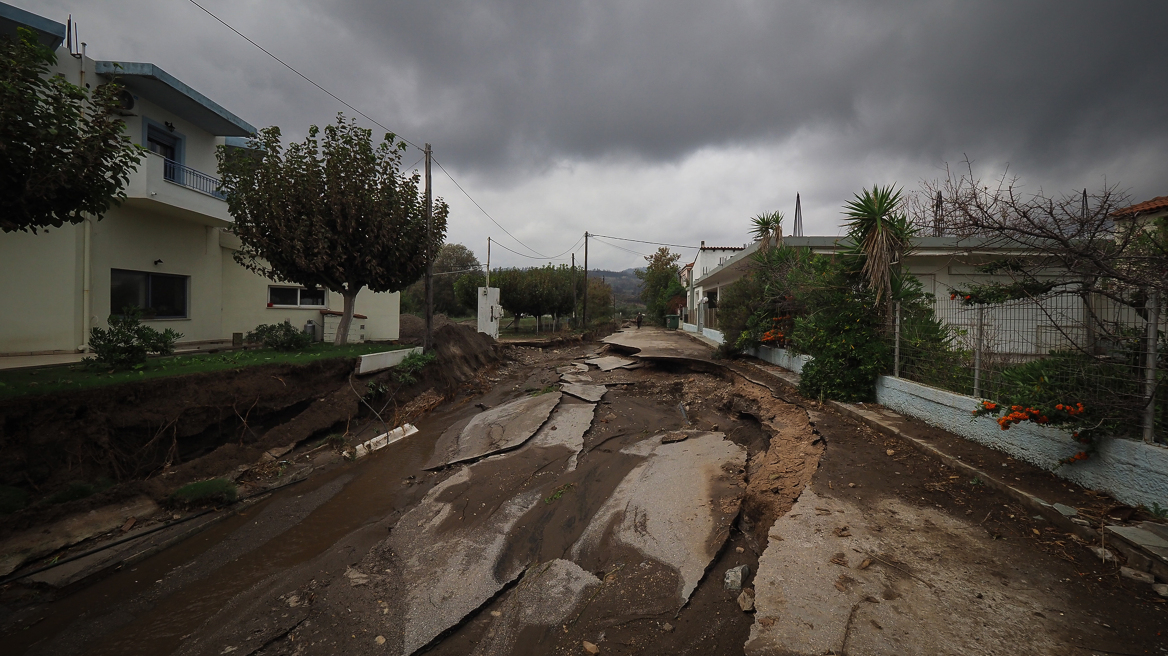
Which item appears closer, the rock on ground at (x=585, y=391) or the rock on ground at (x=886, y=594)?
the rock on ground at (x=886, y=594)

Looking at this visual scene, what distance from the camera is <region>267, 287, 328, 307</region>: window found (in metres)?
14.8

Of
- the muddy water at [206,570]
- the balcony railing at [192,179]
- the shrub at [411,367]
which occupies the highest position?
the balcony railing at [192,179]

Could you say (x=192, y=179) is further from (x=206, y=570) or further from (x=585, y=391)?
(x=206, y=570)

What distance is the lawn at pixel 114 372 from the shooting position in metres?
6.16

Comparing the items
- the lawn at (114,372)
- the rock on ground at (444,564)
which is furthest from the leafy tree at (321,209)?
the rock on ground at (444,564)

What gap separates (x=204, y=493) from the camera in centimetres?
627

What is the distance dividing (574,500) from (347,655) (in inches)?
115

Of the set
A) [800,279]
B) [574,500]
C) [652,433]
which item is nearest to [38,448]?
[574,500]

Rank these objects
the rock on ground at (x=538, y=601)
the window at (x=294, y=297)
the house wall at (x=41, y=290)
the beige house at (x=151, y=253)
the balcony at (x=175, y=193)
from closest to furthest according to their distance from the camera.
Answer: the rock on ground at (x=538, y=601), the house wall at (x=41, y=290), the beige house at (x=151, y=253), the balcony at (x=175, y=193), the window at (x=294, y=297)

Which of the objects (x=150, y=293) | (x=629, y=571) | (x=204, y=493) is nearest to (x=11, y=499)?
(x=204, y=493)

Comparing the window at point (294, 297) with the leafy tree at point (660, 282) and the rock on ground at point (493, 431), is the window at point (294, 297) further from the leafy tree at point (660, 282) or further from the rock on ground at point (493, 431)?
the leafy tree at point (660, 282)

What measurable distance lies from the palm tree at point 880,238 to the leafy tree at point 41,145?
1004 centimetres

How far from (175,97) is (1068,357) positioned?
16.5 m

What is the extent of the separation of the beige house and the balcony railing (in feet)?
0.11
